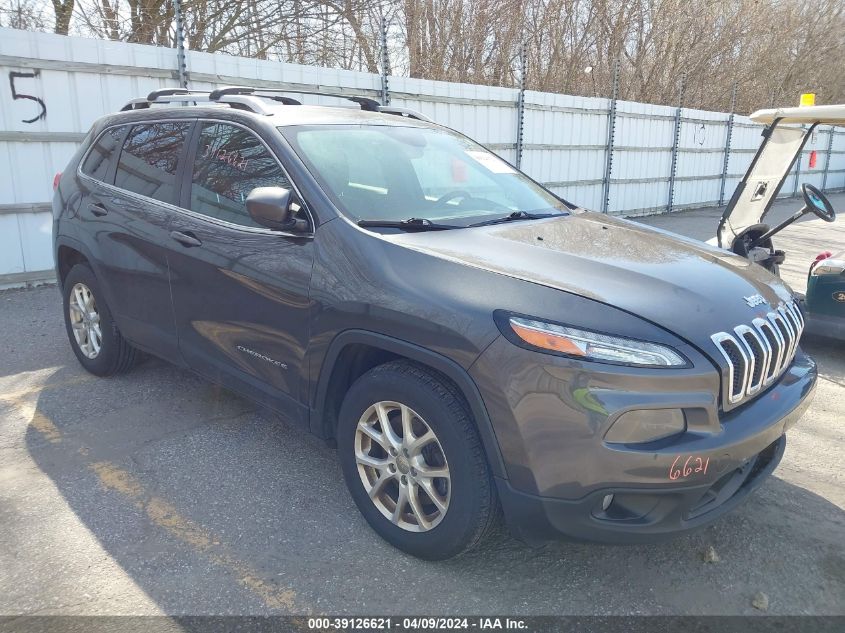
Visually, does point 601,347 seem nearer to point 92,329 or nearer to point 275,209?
point 275,209

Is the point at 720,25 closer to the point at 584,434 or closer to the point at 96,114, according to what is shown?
the point at 96,114

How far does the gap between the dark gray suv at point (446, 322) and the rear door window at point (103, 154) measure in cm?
24

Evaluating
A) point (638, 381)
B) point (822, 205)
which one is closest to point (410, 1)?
point (822, 205)

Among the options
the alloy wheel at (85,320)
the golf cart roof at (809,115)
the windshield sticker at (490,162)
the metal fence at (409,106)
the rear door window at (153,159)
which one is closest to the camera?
the rear door window at (153,159)

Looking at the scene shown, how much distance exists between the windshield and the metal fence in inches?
135

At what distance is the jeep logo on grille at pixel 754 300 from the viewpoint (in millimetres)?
2658

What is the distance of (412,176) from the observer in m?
3.46

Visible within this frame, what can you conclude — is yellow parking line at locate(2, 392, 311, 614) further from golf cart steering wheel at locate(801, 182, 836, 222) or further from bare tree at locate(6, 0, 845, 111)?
bare tree at locate(6, 0, 845, 111)

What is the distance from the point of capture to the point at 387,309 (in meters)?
2.59

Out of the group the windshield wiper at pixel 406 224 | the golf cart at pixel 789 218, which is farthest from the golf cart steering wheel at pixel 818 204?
the windshield wiper at pixel 406 224

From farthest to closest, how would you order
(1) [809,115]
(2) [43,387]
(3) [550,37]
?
(3) [550,37]
(1) [809,115]
(2) [43,387]

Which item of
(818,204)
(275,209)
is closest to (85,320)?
(275,209)

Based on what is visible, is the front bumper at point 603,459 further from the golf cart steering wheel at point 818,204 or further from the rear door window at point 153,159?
the golf cart steering wheel at point 818,204

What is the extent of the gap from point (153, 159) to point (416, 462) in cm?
253
